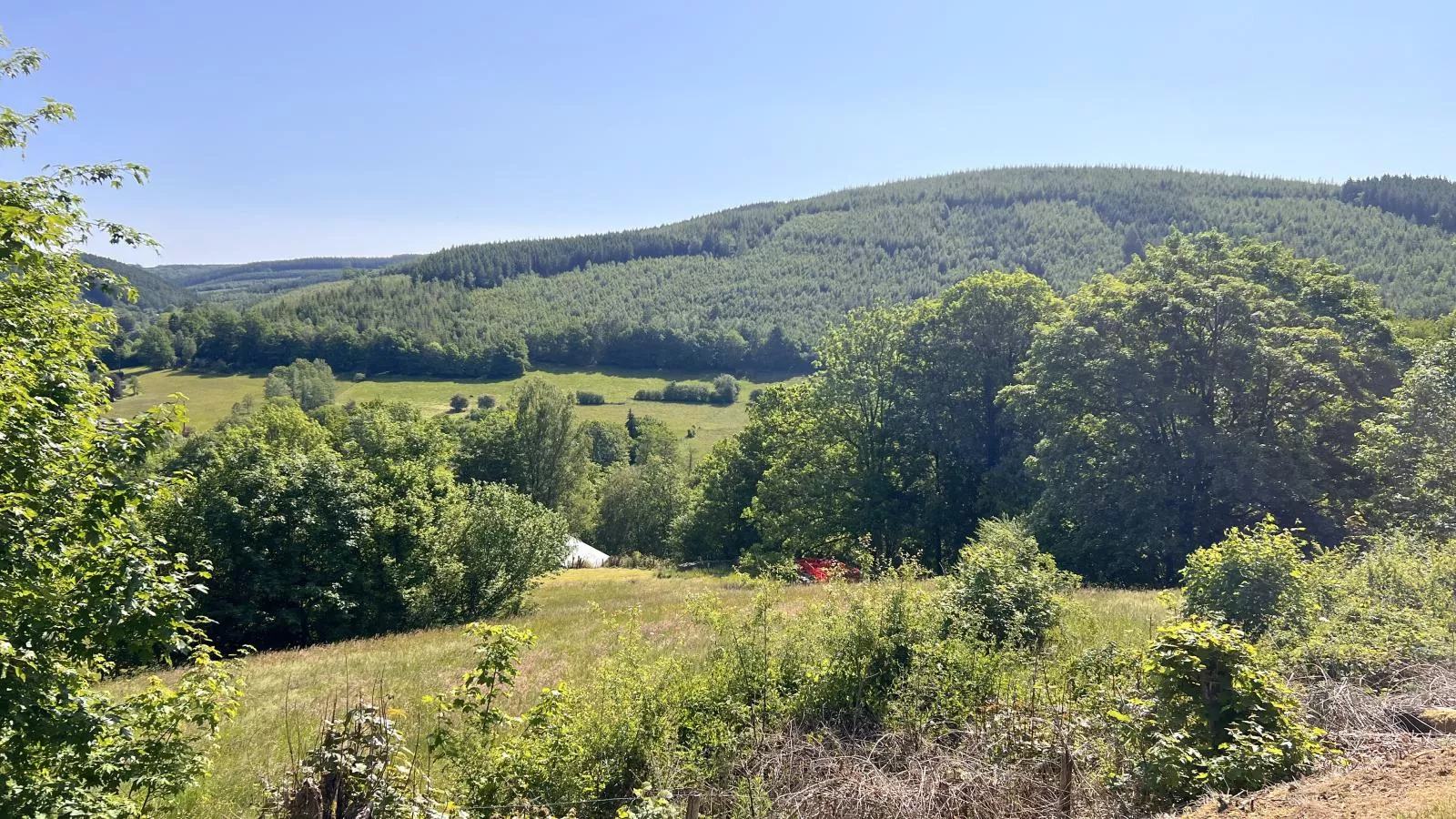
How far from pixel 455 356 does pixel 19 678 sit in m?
147

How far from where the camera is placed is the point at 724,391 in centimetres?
13438

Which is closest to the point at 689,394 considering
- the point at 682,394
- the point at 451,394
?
the point at 682,394

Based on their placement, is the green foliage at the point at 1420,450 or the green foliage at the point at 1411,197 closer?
the green foliage at the point at 1420,450

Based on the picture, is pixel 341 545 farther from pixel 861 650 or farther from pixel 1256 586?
pixel 1256 586

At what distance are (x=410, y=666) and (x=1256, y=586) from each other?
16.4 m

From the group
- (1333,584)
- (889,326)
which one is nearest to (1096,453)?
(889,326)

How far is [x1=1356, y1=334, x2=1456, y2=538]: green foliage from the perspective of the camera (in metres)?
19.7

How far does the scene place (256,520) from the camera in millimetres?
22547

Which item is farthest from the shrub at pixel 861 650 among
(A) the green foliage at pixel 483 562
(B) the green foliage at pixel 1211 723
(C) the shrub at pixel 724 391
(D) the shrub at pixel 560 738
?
(C) the shrub at pixel 724 391

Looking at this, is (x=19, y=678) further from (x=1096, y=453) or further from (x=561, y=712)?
(x=1096, y=453)

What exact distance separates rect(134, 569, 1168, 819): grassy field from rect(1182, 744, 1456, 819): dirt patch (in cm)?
502

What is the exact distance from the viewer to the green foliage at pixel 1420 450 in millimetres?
19672

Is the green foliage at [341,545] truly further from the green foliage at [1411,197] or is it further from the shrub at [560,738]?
the green foliage at [1411,197]

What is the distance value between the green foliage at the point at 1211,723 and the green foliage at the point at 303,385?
362 ft
